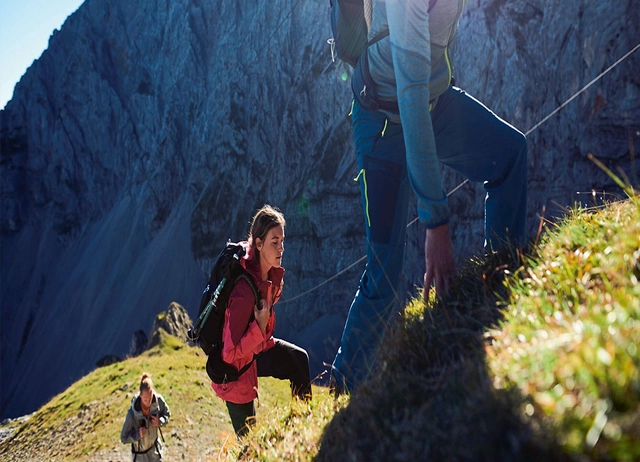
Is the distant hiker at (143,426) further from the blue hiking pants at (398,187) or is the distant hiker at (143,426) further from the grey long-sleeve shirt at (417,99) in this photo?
the grey long-sleeve shirt at (417,99)

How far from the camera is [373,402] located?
204cm

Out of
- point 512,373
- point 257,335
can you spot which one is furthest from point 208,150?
point 512,373

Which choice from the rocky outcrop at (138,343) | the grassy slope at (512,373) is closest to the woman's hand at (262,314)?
the grassy slope at (512,373)

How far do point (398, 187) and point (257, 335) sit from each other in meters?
1.65

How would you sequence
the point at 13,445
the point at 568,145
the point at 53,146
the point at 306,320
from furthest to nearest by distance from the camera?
1. the point at 53,146
2. the point at 306,320
3. the point at 568,145
4. the point at 13,445

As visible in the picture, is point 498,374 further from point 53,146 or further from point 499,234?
point 53,146

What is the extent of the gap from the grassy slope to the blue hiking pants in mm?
289

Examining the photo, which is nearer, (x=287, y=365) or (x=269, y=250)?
(x=269, y=250)

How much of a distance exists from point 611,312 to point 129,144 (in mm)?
71453

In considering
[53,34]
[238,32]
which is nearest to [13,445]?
[238,32]

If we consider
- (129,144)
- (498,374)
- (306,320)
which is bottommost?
(306,320)

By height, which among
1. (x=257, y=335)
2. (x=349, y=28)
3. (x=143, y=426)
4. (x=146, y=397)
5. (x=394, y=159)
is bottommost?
(x=143, y=426)

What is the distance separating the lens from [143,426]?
8156 millimetres

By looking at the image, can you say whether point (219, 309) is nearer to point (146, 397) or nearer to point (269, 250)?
point (269, 250)
